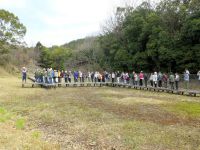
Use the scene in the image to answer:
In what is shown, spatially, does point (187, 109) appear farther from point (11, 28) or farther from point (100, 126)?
point (11, 28)

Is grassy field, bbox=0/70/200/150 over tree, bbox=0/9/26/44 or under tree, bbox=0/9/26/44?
under

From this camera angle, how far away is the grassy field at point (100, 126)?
30.7 feet

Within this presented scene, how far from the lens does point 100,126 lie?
1163 cm

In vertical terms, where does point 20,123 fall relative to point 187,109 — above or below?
below

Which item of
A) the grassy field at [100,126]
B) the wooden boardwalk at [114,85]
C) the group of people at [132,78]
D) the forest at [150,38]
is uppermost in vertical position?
the forest at [150,38]

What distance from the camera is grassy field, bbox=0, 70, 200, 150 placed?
9352mm

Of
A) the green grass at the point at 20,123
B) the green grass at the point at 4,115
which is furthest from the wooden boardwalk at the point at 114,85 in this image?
the green grass at the point at 20,123

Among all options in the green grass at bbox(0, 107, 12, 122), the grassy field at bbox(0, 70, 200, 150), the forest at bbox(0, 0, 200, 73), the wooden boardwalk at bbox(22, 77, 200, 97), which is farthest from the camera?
the forest at bbox(0, 0, 200, 73)

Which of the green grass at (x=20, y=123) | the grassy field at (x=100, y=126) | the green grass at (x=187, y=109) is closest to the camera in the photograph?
the grassy field at (x=100, y=126)

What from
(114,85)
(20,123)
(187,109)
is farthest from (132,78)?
(20,123)

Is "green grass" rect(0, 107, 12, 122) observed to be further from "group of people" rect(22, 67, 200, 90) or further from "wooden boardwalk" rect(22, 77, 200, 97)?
"group of people" rect(22, 67, 200, 90)

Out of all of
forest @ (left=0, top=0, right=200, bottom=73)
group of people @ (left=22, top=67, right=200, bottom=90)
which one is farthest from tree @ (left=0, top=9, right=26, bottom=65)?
group of people @ (left=22, top=67, right=200, bottom=90)

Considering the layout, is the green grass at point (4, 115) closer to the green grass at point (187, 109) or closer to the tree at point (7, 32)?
the green grass at point (187, 109)

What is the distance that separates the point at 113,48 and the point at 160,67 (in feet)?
36.1
